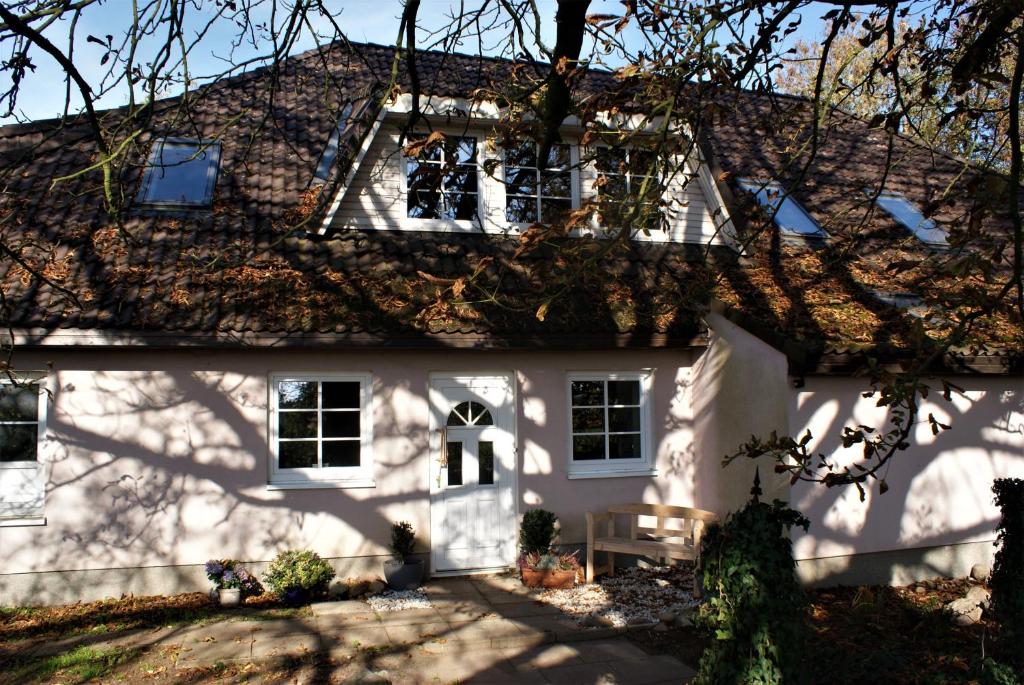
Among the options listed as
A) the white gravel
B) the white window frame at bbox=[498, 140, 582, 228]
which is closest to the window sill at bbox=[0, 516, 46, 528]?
the white gravel

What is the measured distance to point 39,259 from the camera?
32.4ft

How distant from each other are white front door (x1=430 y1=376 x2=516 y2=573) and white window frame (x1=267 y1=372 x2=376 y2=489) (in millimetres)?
805

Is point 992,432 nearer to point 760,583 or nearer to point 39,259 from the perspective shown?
point 760,583

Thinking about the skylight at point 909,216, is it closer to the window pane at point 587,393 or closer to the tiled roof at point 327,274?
the tiled roof at point 327,274

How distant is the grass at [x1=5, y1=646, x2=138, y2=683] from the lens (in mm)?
6910

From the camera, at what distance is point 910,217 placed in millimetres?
13742

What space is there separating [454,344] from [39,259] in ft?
16.2

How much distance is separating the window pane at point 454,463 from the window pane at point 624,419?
2.10m

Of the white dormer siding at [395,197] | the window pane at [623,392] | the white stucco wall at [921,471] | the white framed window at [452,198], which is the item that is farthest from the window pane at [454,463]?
the white stucco wall at [921,471]

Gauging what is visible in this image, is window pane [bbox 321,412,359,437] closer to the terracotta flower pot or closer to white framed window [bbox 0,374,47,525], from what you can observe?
the terracotta flower pot

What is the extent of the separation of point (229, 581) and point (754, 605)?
6326 millimetres

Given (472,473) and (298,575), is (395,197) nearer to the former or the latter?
(472,473)

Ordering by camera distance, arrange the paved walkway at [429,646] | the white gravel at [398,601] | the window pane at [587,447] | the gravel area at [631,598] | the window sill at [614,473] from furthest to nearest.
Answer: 1. the window pane at [587,447]
2. the window sill at [614,473]
3. the white gravel at [398,601]
4. the gravel area at [631,598]
5. the paved walkway at [429,646]

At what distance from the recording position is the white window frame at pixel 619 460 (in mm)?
11156
